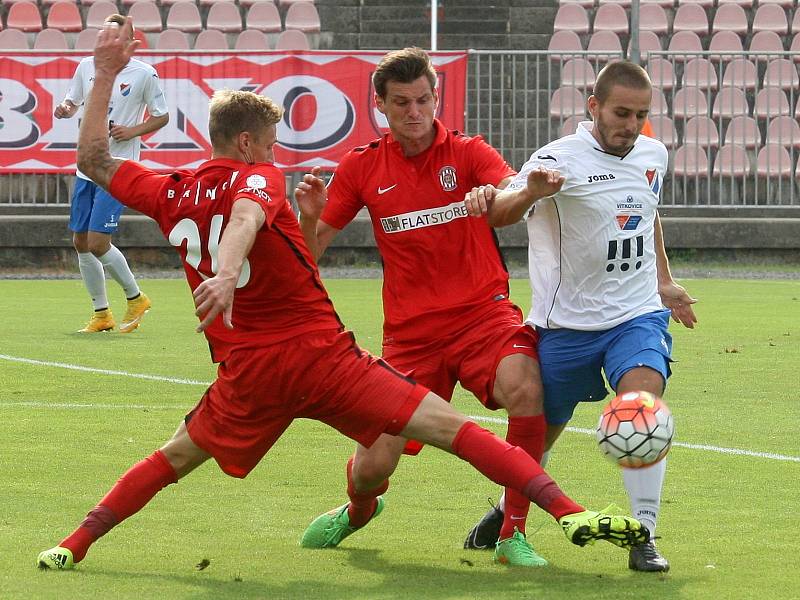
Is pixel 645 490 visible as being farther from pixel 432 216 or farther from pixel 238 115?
pixel 238 115

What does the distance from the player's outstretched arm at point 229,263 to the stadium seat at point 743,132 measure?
586 inches

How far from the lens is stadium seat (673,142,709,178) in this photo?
18406 mm

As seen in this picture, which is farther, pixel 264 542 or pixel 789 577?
pixel 264 542

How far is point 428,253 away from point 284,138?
40.3 ft

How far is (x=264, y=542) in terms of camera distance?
5.09 meters

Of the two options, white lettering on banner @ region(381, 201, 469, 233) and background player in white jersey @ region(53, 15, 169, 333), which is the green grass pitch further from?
background player in white jersey @ region(53, 15, 169, 333)

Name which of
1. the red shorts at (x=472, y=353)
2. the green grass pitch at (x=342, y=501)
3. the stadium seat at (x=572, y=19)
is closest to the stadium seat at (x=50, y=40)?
the stadium seat at (x=572, y=19)

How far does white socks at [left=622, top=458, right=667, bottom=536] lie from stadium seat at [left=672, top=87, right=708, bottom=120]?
14.2 metres

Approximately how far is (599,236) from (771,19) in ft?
55.6

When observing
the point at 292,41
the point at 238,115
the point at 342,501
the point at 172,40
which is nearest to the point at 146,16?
the point at 172,40

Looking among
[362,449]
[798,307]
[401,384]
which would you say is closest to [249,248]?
[401,384]

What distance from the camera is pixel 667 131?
18.5m

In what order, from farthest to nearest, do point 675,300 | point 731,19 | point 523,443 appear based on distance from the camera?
point 731,19 < point 675,300 < point 523,443

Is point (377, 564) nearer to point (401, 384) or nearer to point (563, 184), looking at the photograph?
point (401, 384)
